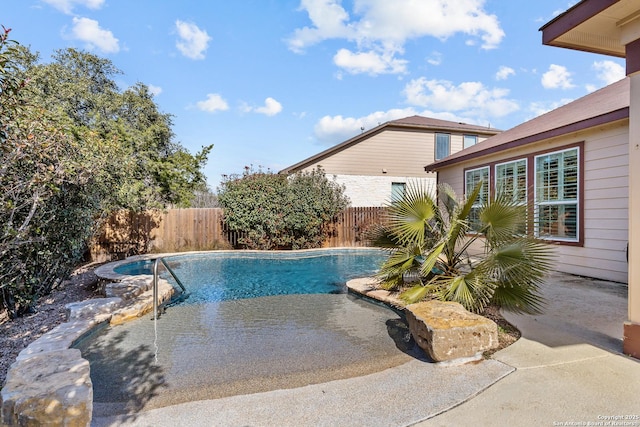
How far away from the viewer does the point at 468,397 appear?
2715 mm

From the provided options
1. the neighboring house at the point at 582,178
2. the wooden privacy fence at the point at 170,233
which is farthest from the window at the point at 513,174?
the wooden privacy fence at the point at 170,233

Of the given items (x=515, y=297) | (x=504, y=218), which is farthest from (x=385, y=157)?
(x=515, y=297)

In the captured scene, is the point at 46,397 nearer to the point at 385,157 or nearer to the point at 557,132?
the point at 557,132

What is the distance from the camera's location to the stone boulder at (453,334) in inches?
133

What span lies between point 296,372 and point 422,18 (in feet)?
40.7

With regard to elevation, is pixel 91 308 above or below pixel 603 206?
below

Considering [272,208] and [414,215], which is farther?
[272,208]

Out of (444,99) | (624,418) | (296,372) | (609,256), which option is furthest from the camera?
(444,99)

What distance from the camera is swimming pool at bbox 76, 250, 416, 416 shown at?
3279mm

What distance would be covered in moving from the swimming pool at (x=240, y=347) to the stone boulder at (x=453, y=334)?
1.43 feet

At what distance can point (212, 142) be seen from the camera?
1720cm

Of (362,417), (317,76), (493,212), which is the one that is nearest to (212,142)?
(317,76)

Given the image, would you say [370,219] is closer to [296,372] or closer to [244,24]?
[244,24]

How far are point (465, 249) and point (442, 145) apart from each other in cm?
1550
